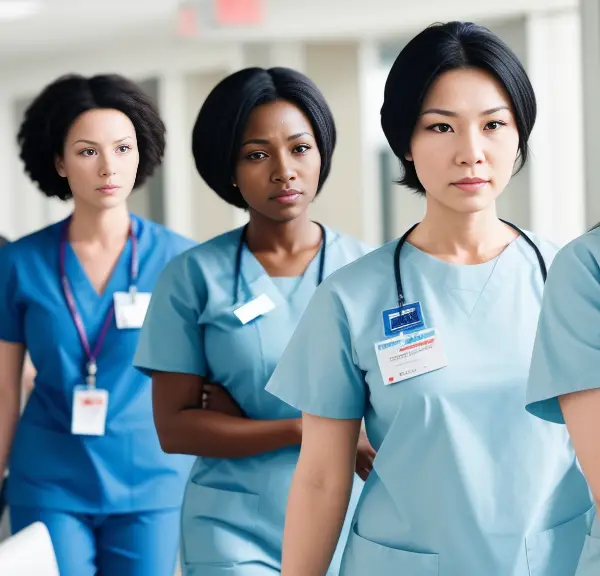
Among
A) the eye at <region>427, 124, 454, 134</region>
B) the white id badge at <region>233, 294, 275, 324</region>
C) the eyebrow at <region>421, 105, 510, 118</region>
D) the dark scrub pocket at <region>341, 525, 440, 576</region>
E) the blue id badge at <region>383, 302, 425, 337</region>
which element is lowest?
the dark scrub pocket at <region>341, 525, 440, 576</region>

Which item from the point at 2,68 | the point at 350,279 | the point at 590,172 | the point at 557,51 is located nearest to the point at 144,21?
the point at 2,68

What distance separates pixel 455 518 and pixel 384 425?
6.5 inches

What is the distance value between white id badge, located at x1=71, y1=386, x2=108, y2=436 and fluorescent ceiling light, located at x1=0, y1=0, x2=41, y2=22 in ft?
20.0

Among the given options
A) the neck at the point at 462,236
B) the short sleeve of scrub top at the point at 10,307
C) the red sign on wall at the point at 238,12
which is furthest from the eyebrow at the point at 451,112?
the red sign on wall at the point at 238,12

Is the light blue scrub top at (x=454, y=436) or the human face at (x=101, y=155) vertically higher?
the human face at (x=101, y=155)

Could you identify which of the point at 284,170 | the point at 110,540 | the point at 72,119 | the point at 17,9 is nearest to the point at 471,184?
the point at 284,170

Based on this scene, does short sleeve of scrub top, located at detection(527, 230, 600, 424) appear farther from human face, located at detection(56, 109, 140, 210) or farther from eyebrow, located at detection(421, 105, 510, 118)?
human face, located at detection(56, 109, 140, 210)

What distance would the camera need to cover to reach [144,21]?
8.68 meters

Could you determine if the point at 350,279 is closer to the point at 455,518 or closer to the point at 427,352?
the point at 427,352

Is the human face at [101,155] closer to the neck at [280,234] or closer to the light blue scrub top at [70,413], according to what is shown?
the light blue scrub top at [70,413]

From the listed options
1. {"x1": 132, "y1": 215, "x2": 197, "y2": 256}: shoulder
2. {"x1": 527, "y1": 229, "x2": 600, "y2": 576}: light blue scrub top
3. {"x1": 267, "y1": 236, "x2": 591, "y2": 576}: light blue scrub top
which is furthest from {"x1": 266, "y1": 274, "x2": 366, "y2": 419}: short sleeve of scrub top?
{"x1": 132, "y1": 215, "x2": 197, "y2": 256}: shoulder

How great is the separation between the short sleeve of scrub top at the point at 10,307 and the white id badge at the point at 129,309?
25cm

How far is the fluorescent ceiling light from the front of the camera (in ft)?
26.6

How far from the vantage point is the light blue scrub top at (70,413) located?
265 centimetres
